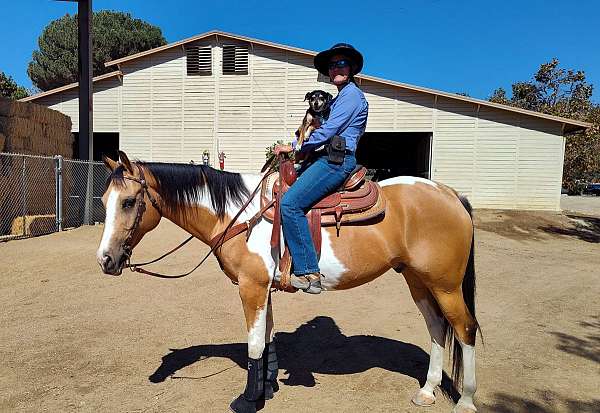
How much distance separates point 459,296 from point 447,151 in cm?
1522

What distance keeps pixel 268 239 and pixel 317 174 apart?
62 cm

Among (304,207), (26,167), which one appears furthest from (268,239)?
(26,167)

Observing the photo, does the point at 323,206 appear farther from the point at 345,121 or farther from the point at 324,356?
the point at 324,356

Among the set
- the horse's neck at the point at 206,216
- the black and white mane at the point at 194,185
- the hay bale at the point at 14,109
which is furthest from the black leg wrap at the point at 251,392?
the hay bale at the point at 14,109

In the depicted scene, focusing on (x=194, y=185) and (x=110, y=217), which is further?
(x=194, y=185)

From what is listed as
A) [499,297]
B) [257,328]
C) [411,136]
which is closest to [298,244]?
[257,328]

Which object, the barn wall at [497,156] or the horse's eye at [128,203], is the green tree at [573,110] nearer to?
the barn wall at [497,156]

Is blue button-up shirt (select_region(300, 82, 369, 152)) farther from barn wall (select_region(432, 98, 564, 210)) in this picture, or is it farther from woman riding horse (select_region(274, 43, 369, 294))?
barn wall (select_region(432, 98, 564, 210))

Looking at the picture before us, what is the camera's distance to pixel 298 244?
2.87m

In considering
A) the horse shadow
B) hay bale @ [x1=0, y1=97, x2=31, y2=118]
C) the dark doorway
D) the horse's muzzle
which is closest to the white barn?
the dark doorway

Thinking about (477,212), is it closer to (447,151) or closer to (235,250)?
(447,151)

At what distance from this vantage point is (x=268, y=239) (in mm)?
2980

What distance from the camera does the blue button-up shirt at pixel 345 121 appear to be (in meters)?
2.90

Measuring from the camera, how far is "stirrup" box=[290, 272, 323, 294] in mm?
2898
